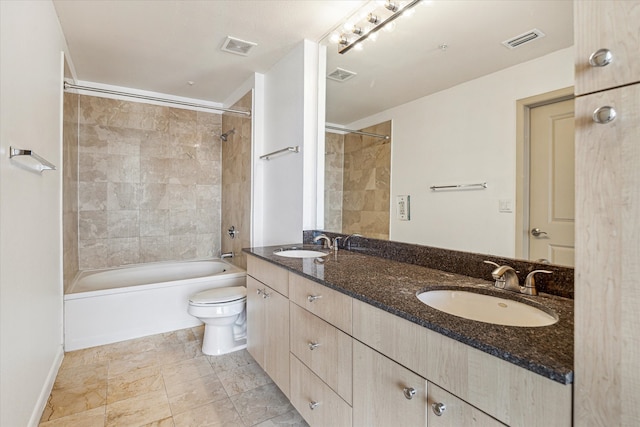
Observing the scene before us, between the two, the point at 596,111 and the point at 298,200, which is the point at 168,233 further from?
the point at 596,111

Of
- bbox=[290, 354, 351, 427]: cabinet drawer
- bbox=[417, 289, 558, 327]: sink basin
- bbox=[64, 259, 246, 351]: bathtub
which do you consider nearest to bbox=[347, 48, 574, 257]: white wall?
bbox=[417, 289, 558, 327]: sink basin

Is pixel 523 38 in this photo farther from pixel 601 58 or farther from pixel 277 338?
pixel 277 338

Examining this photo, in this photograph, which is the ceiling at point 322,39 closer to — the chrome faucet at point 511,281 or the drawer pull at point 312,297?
the chrome faucet at point 511,281

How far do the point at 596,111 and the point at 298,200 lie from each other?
1999 millimetres

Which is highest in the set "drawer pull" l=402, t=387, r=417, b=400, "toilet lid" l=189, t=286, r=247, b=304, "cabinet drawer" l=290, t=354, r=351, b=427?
"drawer pull" l=402, t=387, r=417, b=400

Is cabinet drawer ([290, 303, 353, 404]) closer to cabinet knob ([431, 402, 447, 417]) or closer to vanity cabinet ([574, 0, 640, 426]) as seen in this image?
cabinet knob ([431, 402, 447, 417])

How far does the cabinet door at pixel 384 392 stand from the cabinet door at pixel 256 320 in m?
0.92

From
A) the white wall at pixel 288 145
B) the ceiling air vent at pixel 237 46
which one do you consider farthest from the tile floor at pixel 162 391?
the ceiling air vent at pixel 237 46

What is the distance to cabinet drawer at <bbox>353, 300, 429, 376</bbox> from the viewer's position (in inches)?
35.2

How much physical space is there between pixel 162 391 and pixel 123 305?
1.02 metres

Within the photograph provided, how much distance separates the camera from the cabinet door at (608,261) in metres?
0.53

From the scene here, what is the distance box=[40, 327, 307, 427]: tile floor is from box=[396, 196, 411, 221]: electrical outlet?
4.01 feet

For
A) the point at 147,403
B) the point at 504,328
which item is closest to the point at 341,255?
the point at 504,328

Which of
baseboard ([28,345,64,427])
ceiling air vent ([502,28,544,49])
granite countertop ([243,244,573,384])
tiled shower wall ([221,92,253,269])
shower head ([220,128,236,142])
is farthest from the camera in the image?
shower head ([220,128,236,142])
